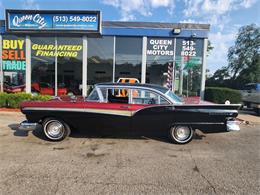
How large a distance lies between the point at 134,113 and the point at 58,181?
2.66 meters

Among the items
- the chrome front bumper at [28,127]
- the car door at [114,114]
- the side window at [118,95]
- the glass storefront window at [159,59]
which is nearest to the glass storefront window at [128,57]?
the glass storefront window at [159,59]

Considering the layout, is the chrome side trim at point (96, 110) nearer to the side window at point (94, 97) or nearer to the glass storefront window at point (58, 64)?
the side window at point (94, 97)

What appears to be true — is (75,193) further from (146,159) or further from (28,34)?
(28,34)

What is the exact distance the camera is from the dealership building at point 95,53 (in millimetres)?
12836

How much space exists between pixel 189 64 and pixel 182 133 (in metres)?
8.38

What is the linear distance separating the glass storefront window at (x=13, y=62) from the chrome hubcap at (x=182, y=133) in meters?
11.1

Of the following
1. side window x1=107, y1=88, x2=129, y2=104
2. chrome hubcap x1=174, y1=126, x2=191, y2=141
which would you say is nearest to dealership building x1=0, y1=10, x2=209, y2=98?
side window x1=107, y1=88, x2=129, y2=104

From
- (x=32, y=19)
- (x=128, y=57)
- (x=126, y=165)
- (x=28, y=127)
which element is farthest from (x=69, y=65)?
(x=126, y=165)

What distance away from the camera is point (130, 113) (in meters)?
5.72

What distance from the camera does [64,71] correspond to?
44.3 feet

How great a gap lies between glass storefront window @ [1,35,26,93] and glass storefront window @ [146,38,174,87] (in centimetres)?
787

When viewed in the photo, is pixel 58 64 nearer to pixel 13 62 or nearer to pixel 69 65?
pixel 69 65

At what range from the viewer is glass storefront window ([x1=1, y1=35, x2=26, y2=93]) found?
13344 millimetres

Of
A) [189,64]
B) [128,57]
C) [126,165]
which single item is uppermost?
[128,57]
